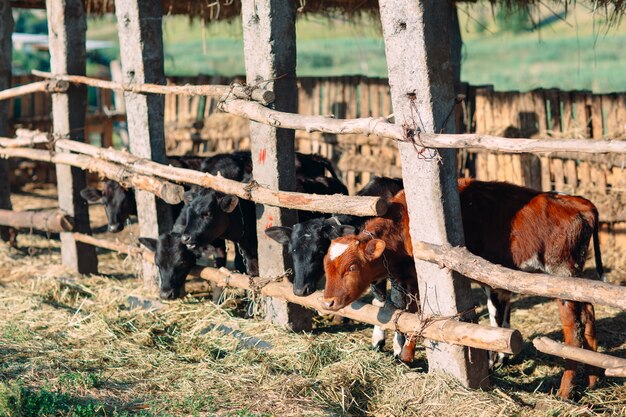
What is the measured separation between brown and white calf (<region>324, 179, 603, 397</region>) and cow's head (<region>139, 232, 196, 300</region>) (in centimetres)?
224

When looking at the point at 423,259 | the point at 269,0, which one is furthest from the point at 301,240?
the point at 269,0

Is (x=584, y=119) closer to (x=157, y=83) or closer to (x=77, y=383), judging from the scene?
(x=157, y=83)

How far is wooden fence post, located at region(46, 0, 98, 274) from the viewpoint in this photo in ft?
32.3

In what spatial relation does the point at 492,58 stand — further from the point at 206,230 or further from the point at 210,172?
the point at 206,230

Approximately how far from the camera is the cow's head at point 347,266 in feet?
22.2

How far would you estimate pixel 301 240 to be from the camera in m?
7.29

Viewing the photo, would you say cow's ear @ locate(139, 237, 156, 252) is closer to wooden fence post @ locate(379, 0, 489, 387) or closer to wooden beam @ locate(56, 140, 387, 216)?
wooden beam @ locate(56, 140, 387, 216)

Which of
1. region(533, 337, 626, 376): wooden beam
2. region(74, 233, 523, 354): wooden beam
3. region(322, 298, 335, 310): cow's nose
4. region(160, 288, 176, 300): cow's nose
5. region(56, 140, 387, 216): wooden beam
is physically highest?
region(56, 140, 387, 216): wooden beam

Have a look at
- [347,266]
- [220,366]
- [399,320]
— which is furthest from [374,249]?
[220,366]

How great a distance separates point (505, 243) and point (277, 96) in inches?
88.4

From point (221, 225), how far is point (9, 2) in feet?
17.0

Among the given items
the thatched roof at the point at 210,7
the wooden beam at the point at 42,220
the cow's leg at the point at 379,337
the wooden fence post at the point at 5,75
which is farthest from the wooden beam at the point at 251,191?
the thatched roof at the point at 210,7

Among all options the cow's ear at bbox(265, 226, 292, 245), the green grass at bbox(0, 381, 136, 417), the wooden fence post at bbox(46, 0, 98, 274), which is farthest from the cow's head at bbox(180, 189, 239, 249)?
the green grass at bbox(0, 381, 136, 417)

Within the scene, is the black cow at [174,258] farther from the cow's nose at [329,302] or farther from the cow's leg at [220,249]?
the cow's nose at [329,302]
